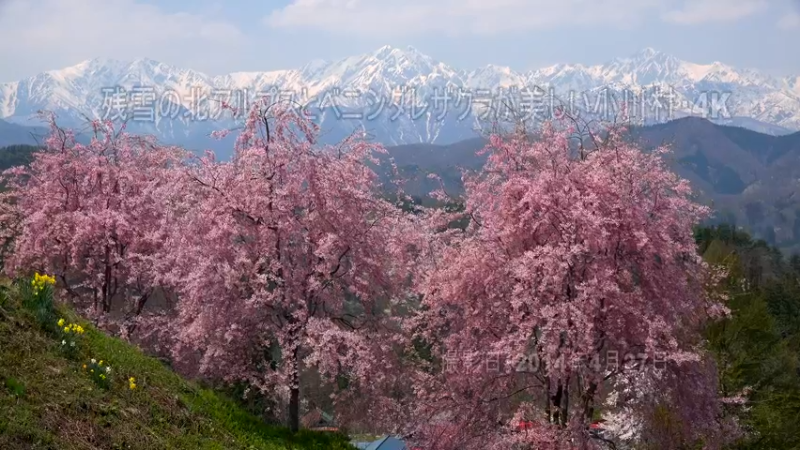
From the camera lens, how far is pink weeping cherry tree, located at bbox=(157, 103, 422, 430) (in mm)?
12938

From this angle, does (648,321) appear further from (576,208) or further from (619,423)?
(619,423)

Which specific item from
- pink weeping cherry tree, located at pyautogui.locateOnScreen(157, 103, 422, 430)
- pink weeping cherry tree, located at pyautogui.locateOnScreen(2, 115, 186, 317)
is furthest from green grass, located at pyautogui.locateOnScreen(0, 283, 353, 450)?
pink weeping cherry tree, located at pyautogui.locateOnScreen(2, 115, 186, 317)

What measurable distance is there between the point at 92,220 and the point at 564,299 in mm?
10977

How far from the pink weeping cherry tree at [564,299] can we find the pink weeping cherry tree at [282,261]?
145 cm

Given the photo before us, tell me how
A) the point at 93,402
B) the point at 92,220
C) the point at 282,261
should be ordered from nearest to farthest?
the point at 93,402 → the point at 282,261 → the point at 92,220

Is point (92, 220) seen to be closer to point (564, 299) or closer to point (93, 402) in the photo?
point (93, 402)

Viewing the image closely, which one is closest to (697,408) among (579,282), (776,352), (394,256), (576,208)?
(579,282)

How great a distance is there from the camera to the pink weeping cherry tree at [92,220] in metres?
17.0

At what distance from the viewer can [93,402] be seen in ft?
25.5

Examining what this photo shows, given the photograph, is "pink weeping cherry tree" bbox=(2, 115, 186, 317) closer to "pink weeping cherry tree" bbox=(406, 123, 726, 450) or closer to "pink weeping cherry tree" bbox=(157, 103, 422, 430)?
"pink weeping cherry tree" bbox=(157, 103, 422, 430)

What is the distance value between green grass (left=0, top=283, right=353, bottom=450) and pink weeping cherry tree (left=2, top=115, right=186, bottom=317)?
6.71 m

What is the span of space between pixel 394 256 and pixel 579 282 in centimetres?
458

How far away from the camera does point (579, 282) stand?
11547 mm

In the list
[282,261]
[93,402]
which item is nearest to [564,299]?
[282,261]
